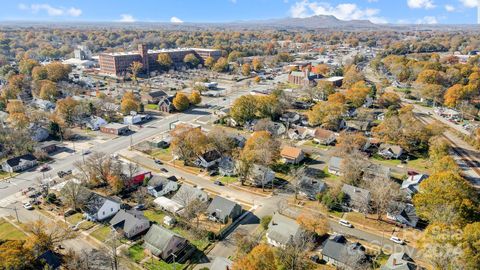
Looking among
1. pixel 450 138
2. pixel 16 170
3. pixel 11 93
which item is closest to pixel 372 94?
pixel 450 138

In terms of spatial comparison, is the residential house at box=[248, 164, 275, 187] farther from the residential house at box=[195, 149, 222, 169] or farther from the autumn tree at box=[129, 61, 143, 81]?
the autumn tree at box=[129, 61, 143, 81]

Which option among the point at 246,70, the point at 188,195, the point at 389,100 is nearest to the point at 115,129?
the point at 188,195

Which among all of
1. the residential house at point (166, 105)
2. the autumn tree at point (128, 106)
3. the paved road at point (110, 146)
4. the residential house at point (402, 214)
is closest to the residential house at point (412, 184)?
the residential house at point (402, 214)

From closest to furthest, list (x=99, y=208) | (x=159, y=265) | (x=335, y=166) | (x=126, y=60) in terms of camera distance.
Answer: (x=159, y=265) < (x=99, y=208) < (x=335, y=166) < (x=126, y=60)

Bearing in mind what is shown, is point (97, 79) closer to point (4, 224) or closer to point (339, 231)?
point (4, 224)

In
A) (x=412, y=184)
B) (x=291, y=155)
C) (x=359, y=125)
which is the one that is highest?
(x=359, y=125)

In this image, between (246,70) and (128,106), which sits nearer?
(128,106)

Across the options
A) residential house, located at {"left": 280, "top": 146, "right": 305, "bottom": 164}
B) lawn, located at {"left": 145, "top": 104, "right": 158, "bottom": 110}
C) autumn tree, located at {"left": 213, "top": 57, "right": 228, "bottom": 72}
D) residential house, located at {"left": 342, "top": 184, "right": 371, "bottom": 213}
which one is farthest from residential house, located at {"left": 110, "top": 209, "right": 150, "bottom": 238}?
autumn tree, located at {"left": 213, "top": 57, "right": 228, "bottom": 72}

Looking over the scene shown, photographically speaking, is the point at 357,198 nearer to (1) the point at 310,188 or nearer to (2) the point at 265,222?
(1) the point at 310,188
